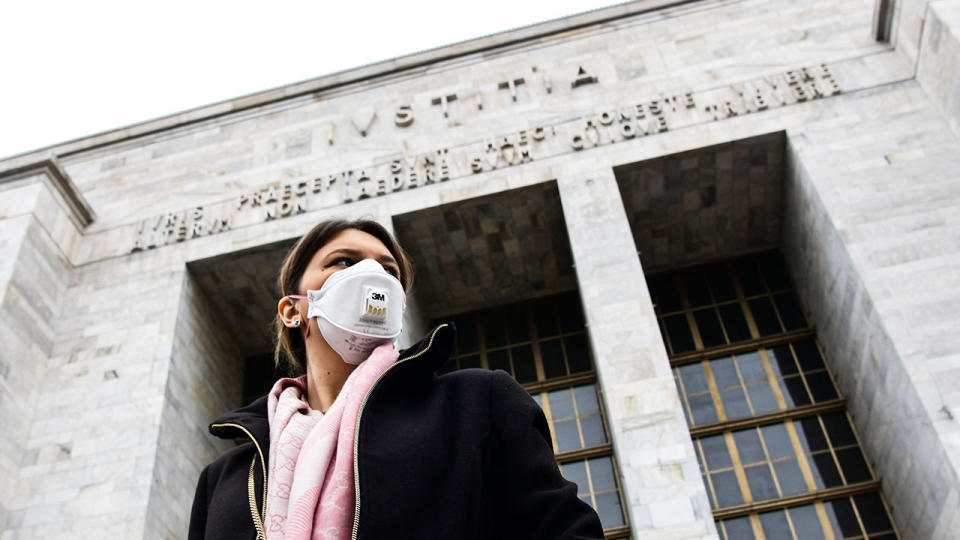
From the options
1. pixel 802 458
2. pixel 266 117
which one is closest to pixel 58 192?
pixel 266 117

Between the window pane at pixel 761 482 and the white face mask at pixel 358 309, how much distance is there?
434 inches

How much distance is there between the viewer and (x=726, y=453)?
1353 cm

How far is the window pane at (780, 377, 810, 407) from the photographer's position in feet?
45.7

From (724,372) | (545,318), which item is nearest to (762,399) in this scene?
(724,372)

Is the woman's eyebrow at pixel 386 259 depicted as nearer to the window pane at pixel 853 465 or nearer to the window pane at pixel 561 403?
the window pane at pixel 853 465

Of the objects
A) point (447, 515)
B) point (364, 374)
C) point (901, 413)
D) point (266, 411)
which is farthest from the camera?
point (901, 413)

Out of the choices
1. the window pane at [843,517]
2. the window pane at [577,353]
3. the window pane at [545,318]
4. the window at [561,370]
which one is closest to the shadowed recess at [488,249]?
the window pane at [545,318]

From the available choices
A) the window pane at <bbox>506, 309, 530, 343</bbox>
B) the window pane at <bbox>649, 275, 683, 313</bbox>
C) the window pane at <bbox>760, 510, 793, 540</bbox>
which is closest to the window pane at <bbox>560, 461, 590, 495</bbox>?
the window pane at <bbox>760, 510, 793, 540</bbox>

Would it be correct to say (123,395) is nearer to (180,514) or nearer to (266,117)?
(180,514)

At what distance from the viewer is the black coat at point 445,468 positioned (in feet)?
7.71

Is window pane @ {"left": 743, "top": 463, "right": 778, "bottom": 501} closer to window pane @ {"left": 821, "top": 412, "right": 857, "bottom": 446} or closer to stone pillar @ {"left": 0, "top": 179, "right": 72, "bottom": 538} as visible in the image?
window pane @ {"left": 821, "top": 412, "right": 857, "bottom": 446}

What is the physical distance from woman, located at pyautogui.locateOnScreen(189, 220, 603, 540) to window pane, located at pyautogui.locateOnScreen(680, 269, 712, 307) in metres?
13.6

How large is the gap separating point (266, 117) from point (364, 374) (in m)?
15.9

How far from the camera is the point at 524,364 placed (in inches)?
626
